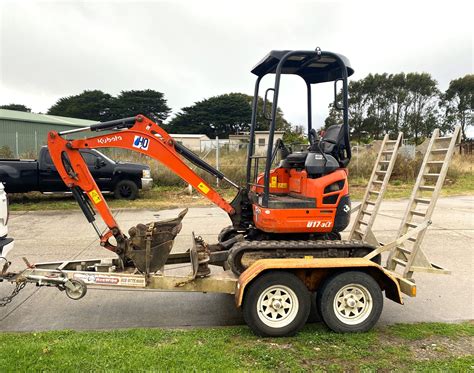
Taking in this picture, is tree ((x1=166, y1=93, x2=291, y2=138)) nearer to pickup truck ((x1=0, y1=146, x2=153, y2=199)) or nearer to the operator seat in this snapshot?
pickup truck ((x1=0, y1=146, x2=153, y2=199))

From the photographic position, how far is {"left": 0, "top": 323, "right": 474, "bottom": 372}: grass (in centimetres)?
370

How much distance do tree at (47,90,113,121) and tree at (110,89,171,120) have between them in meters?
1.73

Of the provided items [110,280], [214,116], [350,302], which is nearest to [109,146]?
[110,280]

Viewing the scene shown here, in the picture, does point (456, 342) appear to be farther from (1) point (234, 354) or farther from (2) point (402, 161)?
(2) point (402, 161)

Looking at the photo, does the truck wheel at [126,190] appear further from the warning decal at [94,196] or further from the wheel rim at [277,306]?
the wheel rim at [277,306]

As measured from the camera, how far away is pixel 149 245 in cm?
466

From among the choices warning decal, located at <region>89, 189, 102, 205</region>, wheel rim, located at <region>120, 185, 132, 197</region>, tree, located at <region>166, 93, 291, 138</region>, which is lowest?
wheel rim, located at <region>120, 185, 132, 197</region>

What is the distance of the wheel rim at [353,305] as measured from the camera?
4.49m

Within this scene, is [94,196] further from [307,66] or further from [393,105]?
[393,105]

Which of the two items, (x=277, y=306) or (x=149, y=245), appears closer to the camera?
(x=277, y=306)

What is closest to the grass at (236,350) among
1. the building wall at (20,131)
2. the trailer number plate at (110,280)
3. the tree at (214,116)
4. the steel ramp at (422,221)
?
the trailer number plate at (110,280)

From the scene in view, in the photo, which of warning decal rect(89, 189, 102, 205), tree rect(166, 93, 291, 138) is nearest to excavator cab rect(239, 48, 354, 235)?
warning decal rect(89, 189, 102, 205)

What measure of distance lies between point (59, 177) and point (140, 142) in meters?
9.96

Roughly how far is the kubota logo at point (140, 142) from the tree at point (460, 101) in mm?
53146
